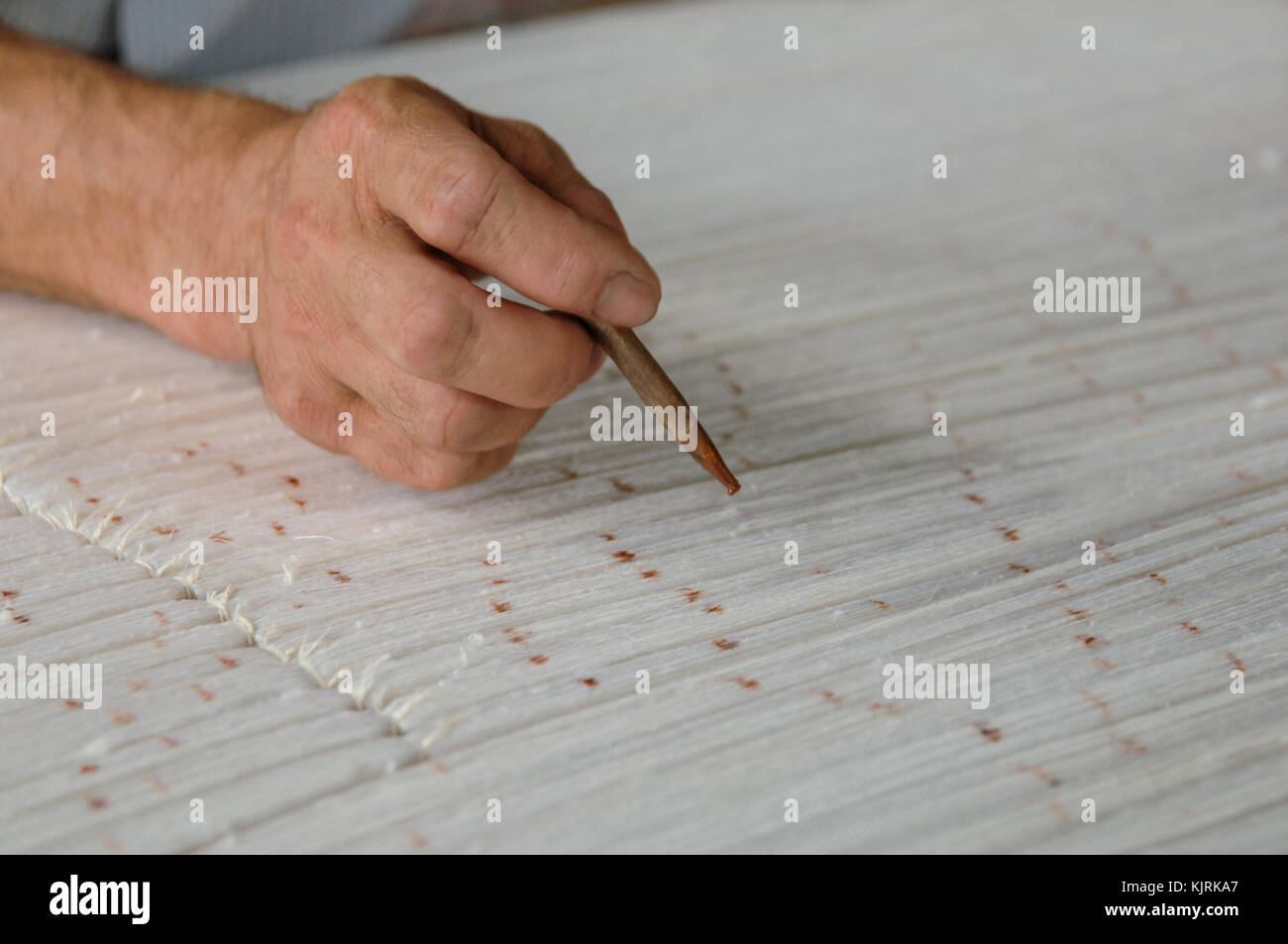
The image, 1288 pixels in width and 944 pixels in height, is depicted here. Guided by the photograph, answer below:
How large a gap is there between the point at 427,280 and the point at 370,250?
6 centimetres

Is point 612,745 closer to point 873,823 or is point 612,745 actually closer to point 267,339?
point 873,823

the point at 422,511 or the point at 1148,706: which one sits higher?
the point at 422,511

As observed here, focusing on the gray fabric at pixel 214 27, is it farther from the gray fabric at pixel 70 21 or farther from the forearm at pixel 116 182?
the forearm at pixel 116 182

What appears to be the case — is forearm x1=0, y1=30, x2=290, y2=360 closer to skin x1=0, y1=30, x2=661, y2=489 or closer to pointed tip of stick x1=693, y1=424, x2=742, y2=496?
skin x1=0, y1=30, x2=661, y2=489

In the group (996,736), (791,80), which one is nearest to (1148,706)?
(996,736)

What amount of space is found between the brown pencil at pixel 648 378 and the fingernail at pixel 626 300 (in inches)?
0.8

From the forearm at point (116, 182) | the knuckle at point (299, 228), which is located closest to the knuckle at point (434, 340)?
the knuckle at point (299, 228)

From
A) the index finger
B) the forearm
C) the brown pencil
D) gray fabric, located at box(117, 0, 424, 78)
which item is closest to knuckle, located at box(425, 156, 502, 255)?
the index finger

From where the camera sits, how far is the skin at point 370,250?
94 centimetres

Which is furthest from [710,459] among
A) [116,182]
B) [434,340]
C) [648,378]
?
[116,182]

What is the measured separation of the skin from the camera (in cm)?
94

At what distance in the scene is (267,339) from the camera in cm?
111

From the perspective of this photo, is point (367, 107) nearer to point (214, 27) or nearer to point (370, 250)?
point (370, 250)

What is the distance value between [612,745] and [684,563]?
21 centimetres
